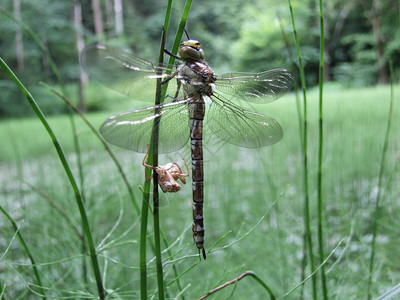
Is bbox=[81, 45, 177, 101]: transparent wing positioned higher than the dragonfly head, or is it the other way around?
the dragonfly head

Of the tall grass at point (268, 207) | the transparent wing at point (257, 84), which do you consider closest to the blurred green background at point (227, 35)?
the tall grass at point (268, 207)

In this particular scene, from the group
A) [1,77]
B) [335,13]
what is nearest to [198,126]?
[335,13]

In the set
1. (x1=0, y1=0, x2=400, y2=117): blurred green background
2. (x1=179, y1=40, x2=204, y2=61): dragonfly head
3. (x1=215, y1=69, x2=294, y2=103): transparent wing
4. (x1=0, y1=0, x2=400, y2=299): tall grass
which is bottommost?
(x1=0, y1=0, x2=400, y2=299): tall grass

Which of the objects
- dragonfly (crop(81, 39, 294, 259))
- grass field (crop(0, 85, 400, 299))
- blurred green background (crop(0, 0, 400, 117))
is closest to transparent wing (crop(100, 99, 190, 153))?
dragonfly (crop(81, 39, 294, 259))

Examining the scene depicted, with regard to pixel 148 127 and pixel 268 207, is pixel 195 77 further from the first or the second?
pixel 268 207

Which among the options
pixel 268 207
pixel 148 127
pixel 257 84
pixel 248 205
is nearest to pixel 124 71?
pixel 148 127

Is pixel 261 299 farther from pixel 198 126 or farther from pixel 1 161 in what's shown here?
pixel 1 161

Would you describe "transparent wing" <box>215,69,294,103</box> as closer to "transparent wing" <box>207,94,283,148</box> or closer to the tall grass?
"transparent wing" <box>207,94,283,148</box>

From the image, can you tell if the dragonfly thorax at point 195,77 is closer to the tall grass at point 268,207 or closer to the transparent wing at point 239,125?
the transparent wing at point 239,125
